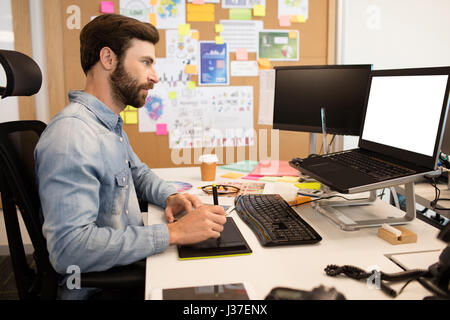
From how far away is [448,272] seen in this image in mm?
735

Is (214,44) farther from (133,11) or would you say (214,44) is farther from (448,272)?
(448,272)

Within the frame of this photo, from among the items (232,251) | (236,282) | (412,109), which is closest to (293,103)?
(412,109)

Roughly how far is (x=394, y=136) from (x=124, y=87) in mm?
878

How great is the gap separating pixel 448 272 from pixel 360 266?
0.66 feet

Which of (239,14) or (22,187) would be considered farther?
(239,14)

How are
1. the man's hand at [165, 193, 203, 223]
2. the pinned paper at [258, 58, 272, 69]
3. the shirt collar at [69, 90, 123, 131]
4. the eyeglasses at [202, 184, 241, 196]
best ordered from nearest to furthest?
the shirt collar at [69, 90, 123, 131] < the man's hand at [165, 193, 203, 223] < the eyeglasses at [202, 184, 241, 196] < the pinned paper at [258, 58, 272, 69]

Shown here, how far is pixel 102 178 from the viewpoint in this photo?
3.48 ft

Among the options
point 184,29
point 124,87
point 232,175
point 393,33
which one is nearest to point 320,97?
point 232,175

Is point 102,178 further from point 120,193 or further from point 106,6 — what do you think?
point 106,6

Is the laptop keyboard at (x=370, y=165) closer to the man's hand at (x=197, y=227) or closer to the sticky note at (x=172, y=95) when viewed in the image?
Result: the man's hand at (x=197, y=227)

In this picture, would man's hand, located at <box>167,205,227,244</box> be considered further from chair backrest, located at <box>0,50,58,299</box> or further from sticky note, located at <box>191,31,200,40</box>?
sticky note, located at <box>191,31,200,40</box>

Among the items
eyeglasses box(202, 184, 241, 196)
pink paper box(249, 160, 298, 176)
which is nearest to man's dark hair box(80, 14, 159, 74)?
eyeglasses box(202, 184, 241, 196)

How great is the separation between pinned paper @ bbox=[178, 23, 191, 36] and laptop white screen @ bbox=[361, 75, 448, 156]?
1.71 meters

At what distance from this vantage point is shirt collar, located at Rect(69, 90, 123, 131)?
1146 mm
